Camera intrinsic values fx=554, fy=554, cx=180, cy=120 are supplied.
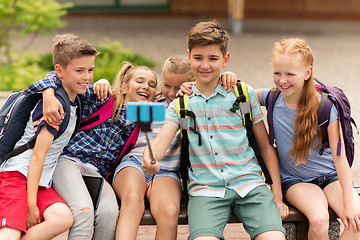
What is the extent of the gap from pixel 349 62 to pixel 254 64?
2149mm

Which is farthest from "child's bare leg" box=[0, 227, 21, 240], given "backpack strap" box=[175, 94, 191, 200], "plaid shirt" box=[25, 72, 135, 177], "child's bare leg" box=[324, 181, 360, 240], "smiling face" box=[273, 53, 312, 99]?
"child's bare leg" box=[324, 181, 360, 240]

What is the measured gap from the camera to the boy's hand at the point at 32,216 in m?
3.11

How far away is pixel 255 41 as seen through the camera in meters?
14.6

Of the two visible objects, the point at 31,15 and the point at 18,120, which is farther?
the point at 31,15

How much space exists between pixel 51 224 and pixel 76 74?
911mm

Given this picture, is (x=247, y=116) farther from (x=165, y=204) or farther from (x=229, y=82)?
(x=165, y=204)

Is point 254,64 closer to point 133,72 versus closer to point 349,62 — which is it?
point 349,62

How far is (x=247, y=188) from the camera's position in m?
3.36

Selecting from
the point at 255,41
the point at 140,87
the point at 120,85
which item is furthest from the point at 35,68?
the point at 255,41

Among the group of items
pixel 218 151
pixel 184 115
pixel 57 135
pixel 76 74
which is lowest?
pixel 218 151

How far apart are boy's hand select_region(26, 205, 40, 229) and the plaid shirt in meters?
0.55

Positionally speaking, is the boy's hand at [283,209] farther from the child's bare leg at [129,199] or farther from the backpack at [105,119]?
the backpack at [105,119]

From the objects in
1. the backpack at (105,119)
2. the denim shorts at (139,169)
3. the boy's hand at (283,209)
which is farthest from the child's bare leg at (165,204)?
the boy's hand at (283,209)

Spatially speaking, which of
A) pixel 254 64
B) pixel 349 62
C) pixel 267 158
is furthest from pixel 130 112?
pixel 349 62
